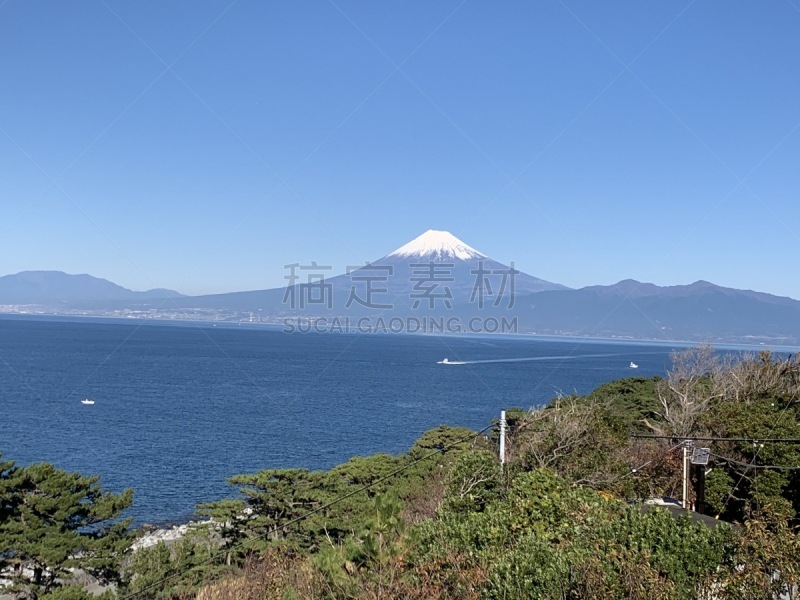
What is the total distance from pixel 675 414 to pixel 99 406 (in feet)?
114

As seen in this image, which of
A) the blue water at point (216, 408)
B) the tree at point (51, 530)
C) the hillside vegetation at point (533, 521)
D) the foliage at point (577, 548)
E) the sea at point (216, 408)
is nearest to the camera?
the foliage at point (577, 548)

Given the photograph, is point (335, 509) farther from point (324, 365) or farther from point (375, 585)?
point (324, 365)

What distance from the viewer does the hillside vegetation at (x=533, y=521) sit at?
5.54m

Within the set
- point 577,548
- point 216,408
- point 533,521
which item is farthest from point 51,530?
point 216,408

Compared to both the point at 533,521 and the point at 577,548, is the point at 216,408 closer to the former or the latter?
the point at 533,521

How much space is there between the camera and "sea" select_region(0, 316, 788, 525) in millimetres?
27609

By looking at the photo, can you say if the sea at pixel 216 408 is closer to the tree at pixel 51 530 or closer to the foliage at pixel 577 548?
the tree at pixel 51 530

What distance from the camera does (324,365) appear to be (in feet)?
260

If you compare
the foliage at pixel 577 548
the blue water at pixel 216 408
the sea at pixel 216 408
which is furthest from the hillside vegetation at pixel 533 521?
the blue water at pixel 216 408

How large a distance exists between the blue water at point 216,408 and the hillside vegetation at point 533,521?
Result: 7.42 m

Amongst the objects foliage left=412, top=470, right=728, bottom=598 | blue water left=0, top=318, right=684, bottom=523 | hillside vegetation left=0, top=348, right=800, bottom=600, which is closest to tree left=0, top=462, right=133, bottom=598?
hillside vegetation left=0, top=348, right=800, bottom=600

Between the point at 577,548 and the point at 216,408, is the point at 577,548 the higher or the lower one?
the higher one

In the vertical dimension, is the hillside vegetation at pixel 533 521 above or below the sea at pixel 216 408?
above

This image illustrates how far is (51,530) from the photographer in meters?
12.8
